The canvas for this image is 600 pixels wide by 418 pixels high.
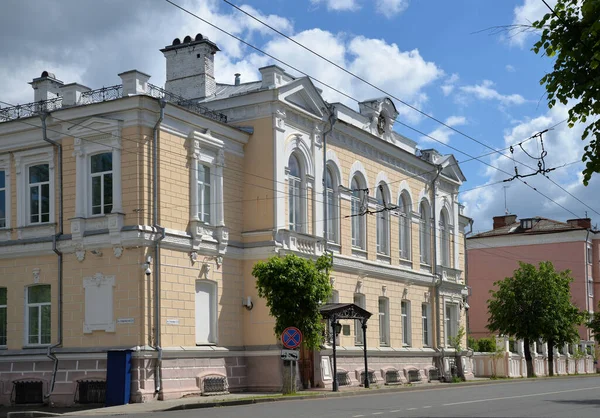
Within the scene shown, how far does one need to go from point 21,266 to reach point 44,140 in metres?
3.99

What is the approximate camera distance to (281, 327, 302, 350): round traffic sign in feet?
87.8

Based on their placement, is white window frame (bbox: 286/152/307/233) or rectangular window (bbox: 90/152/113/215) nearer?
rectangular window (bbox: 90/152/113/215)

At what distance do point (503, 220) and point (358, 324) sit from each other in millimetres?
41278

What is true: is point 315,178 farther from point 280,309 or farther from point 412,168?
point 412,168

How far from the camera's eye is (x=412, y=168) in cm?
4172

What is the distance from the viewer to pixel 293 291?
27.6 metres

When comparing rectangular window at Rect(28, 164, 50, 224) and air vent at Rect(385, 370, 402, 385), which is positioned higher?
rectangular window at Rect(28, 164, 50, 224)

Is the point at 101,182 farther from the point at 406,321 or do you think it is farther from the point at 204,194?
Answer: the point at 406,321

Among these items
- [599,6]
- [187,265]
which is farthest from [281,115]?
[599,6]

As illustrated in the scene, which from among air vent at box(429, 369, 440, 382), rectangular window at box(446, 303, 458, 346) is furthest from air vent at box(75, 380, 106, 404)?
rectangular window at box(446, 303, 458, 346)

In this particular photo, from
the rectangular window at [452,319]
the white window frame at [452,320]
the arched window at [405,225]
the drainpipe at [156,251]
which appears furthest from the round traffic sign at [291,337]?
the rectangular window at [452,319]

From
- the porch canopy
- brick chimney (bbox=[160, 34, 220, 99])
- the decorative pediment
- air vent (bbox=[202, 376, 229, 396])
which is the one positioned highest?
brick chimney (bbox=[160, 34, 220, 99])

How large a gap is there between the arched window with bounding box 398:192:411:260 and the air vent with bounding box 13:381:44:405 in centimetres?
1786

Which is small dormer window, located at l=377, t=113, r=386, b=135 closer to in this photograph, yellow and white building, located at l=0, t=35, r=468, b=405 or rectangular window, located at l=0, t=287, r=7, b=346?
yellow and white building, located at l=0, t=35, r=468, b=405
